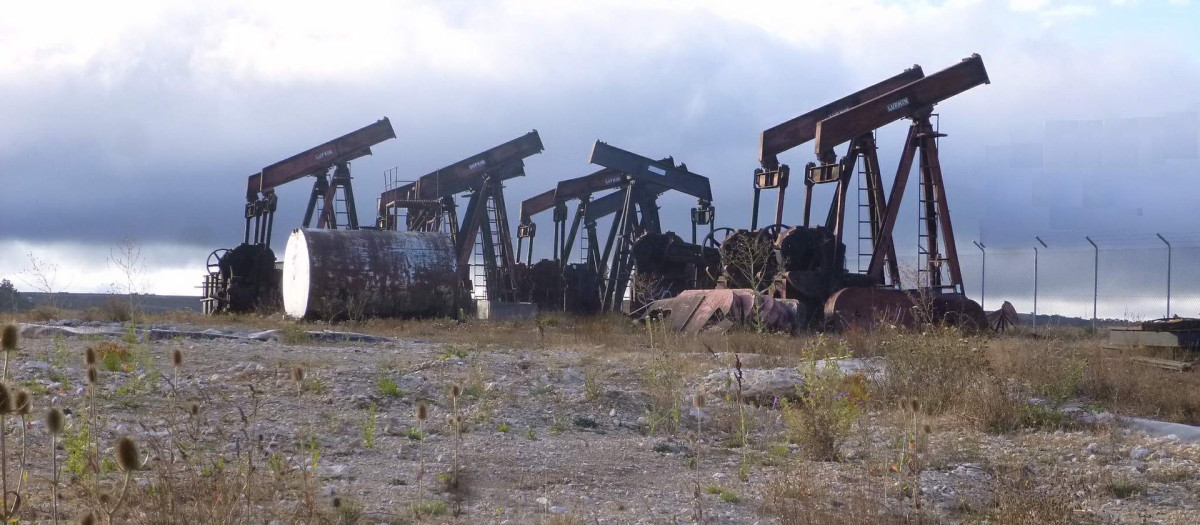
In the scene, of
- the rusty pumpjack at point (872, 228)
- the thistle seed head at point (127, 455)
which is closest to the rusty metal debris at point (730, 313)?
the rusty pumpjack at point (872, 228)

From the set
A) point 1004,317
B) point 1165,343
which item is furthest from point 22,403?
point 1004,317

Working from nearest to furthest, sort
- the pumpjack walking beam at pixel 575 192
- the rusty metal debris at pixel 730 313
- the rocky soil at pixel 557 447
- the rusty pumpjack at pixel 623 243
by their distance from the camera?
1. the rocky soil at pixel 557 447
2. the rusty metal debris at pixel 730 313
3. the rusty pumpjack at pixel 623 243
4. the pumpjack walking beam at pixel 575 192

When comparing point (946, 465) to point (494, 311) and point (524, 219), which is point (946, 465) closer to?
point (494, 311)

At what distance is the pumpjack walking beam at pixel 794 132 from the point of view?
2145 cm

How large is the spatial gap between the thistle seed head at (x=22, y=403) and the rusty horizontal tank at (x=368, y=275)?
688 inches

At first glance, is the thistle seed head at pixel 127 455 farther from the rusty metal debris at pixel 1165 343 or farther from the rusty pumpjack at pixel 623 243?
the rusty pumpjack at pixel 623 243

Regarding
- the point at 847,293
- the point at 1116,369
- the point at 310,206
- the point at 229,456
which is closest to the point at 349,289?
the point at 847,293

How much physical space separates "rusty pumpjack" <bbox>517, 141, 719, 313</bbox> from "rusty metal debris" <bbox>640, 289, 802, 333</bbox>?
13.8 ft

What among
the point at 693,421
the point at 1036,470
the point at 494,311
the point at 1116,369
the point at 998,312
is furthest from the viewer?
the point at 494,311

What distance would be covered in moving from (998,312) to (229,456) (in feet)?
53.6

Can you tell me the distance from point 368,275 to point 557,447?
15.3 metres

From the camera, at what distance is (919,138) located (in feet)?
64.4

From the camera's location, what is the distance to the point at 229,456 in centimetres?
522

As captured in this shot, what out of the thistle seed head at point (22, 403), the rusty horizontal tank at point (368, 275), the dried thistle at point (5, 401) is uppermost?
the rusty horizontal tank at point (368, 275)
